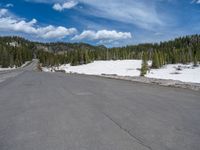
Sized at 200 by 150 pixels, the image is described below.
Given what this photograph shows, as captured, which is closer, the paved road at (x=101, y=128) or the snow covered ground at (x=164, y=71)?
the paved road at (x=101, y=128)

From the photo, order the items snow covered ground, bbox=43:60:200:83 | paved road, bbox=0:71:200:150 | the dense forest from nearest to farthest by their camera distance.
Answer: paved road, bbox=0:71:200:150 → snow covered ground, bbox=43:60:200:83 → the dense forest

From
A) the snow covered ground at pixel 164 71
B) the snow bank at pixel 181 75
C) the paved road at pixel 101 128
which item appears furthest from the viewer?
the snow covered ground at pixel 164 71

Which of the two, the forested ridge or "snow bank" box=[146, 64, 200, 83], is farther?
the forested ridge

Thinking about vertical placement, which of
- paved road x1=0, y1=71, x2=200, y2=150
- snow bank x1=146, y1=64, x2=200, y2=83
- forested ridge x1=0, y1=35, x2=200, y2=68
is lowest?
snow bank x1=146, y1=64, x2=200, y2=83

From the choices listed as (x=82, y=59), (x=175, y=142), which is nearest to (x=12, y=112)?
(x=175, y=142)

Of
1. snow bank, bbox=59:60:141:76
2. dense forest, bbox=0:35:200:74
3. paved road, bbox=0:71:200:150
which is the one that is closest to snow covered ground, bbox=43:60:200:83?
snow bank, bbox=59:60:141:76

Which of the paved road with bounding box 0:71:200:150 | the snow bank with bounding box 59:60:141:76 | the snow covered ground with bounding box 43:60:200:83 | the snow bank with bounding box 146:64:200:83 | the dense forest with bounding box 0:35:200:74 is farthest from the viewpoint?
the dense forest with bounding box 0:35:200:74

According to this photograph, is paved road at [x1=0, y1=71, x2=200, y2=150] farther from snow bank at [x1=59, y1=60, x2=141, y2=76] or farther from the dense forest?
snow bank at [x1=59, y1=60, x2=141, y2=76]

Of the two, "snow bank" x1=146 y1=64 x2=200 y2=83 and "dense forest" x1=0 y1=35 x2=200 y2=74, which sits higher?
"dense forest" x1=0 y1=35 x2=200 y2=74

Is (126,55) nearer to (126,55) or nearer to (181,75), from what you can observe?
(126,55)

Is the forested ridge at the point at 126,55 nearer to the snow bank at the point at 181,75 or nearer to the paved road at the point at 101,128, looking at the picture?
the snow bank at the point at 181,75

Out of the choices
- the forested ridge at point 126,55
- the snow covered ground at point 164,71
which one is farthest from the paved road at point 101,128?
the forested ridge at point 126,55

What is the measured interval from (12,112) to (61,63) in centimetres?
15640

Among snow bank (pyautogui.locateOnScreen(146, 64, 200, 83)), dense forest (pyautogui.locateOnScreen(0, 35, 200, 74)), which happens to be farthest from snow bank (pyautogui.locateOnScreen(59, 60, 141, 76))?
snow bank (pyautogui.locateOnScreen(146, 64, 200, 83))
